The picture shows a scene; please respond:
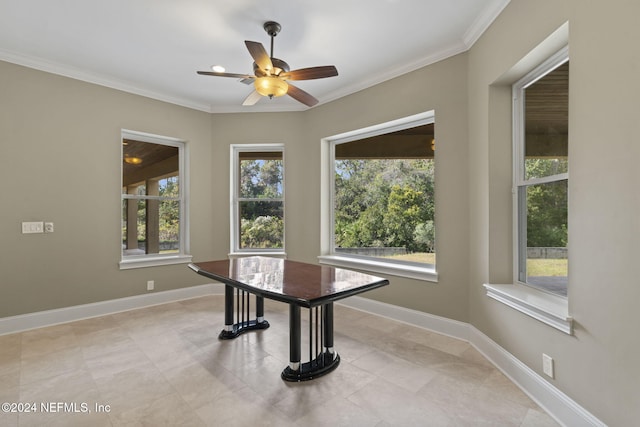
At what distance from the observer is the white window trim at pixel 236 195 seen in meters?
4.52

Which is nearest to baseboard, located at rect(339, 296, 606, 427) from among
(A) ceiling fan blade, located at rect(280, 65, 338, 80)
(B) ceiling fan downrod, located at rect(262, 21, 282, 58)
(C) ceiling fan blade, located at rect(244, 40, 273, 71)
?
(A) ceiling fan blade, located at rect(280, 65, 338, 80)

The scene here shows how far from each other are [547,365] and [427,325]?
1313 millimetres

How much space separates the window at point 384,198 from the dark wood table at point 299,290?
1198 mm

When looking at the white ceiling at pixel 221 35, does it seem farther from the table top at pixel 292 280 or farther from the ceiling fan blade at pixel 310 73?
the table top at pixel 292 280

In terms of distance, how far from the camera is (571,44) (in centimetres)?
172

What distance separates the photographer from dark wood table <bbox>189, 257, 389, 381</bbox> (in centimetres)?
199

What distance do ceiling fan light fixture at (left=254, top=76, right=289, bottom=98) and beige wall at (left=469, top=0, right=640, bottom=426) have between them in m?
1.73

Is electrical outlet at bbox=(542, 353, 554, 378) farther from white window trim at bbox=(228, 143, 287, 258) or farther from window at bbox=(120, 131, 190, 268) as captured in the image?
window at bbox=(120, 131, 190, 268)

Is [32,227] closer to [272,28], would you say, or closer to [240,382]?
[240,382]

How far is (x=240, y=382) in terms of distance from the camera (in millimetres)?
2166

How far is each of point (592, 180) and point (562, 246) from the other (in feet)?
1.99

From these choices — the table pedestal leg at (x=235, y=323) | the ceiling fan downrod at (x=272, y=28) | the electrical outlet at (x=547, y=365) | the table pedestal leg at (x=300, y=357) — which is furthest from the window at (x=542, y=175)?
the table pedestal leg at (x=235, y=323)

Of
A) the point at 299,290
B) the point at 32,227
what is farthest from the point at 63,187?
the point at 299,290

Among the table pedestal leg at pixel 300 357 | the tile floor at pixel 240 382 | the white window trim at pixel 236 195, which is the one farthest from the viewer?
the white window trim at pixel 236 195
